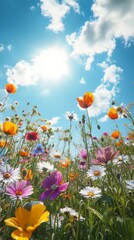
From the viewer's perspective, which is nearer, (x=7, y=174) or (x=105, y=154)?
(x=105, y=154)

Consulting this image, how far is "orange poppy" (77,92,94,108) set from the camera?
227cm

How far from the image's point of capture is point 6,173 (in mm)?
1501

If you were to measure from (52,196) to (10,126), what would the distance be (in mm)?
1291

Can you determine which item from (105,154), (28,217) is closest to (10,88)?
(105,154)

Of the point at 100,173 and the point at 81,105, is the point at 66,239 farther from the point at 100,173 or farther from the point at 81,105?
the point at 81,105

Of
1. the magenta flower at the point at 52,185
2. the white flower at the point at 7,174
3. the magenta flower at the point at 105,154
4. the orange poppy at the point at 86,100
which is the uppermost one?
the orange poppy at the point at 86,100

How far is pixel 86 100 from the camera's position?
226 cm

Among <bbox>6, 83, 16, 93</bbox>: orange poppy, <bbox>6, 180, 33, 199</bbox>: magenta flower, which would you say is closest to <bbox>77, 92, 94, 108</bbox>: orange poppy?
<bbox>6, 180, 33, 199</bbox>: magenta flower

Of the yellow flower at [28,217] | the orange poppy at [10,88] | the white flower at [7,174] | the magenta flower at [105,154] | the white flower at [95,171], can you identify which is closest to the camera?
the yellow flower at [28,217]

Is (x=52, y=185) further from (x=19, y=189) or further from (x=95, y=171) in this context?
(x=95, y=171)

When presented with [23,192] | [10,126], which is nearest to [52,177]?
[23,192]

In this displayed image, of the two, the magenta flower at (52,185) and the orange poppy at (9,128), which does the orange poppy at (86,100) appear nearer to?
the orange poppy at (9,128)

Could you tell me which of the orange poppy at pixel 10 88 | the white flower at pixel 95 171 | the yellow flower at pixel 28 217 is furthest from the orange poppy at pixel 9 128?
the orange poppy at pixel 10 88

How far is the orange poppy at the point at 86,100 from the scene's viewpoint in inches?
89.3
